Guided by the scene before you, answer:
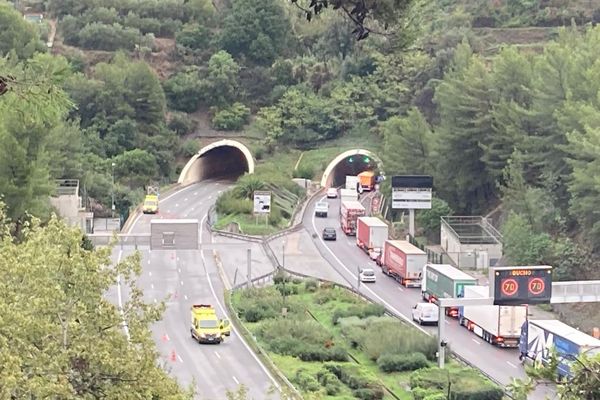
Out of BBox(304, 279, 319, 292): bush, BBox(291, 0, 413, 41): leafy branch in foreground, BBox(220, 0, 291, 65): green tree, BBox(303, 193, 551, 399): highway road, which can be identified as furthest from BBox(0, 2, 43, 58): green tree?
BBox(291, 0, 413, 41): leafy branch in foreground

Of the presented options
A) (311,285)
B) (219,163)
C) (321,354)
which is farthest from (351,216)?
(321,354)

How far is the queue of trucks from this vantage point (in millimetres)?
33781

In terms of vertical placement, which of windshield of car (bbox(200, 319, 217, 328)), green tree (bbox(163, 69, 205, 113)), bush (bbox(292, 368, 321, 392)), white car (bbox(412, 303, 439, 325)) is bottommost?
white car (bbox(412, 303, 439, 325))

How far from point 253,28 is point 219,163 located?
1063cm

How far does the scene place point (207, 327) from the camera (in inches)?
1569

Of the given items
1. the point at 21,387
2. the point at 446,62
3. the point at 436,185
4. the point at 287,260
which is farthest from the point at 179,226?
the point at 21,387

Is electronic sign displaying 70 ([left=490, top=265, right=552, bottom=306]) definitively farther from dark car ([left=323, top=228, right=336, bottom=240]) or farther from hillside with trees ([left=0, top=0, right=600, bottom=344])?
dark car ([left=323, top=228, right=336, bottom=240])

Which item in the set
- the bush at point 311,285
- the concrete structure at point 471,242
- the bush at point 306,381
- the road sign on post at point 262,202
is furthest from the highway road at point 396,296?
the bush at point 306,381

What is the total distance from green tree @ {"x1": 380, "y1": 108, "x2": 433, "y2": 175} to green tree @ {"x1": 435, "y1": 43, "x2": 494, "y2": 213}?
1670mm

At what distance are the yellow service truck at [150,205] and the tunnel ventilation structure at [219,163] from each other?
1107 centimetres

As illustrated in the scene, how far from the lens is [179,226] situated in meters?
53.2

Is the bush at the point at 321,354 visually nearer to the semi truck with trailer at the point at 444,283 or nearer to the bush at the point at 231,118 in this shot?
the semi truck with trailer at the point at 444,283

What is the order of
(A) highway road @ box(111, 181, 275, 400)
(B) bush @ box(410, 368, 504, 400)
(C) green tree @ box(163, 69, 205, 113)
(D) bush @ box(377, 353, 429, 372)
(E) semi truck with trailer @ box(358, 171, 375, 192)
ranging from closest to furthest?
(B) bush @ box(410, 368, 504, 400) < (A) highway road @ box(111, 181, 275, 400) < (D) bush @ box(377, 353, 429, 372) < (E) semi truck with trailer @ box(358, 171, 375, 192) < (C) green tree @ box(163, 69, 205, 113)

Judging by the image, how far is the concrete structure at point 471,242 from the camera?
180 feet
